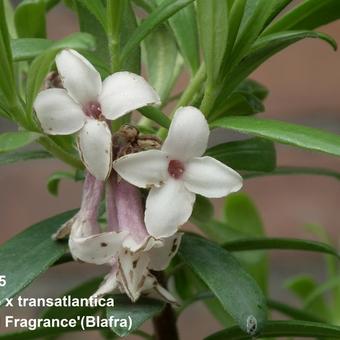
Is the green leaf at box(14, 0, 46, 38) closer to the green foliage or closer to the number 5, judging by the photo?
the green foliage

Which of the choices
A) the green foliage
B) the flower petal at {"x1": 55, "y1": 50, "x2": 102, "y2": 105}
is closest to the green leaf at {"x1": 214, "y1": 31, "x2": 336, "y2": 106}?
the green foliage

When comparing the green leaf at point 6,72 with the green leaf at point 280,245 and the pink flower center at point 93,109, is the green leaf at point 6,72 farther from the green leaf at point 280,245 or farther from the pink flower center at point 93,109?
the green leaf at point 280,245

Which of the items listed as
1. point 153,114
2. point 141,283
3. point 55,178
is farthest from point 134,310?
point 55,178

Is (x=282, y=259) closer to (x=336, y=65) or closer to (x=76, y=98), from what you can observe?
(x=336, y=65)

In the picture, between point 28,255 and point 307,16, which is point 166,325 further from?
point 307,16

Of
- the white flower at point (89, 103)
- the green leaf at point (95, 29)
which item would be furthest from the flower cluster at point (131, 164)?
the green leaf at point (95, 29)

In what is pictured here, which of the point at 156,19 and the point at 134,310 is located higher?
the point at 156,19
